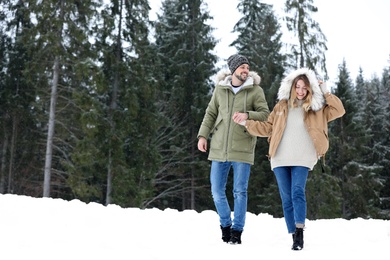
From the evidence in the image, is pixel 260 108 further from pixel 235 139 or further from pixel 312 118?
pixel 312 118

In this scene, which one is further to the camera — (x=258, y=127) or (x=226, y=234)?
(x=226, y=234)

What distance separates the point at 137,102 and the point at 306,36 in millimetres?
7767

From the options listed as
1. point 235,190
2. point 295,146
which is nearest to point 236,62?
point 295,146

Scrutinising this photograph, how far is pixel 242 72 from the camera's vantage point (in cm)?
513

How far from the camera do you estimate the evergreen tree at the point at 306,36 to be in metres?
19.8

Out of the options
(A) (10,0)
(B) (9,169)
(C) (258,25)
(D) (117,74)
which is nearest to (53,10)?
(D) (117,74)

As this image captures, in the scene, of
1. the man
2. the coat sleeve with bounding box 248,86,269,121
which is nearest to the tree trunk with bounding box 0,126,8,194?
the man

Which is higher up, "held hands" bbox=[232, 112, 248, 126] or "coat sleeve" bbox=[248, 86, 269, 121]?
"coat sleeve" bbox=[248, 86, 269, 121]

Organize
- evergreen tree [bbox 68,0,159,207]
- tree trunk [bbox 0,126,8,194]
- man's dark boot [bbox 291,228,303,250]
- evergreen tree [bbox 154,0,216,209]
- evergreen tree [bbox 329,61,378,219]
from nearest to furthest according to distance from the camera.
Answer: man's dark boot [bbox 291,228,303,250] < evergreen tree [bbox 68,0,159,207] < tree trunk [bbox 0,126,8,194] < evergreen tree [bbox 154,0,216,209] < evergreen tree [bbox 329,61,378,219]

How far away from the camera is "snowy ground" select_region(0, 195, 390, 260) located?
396cm

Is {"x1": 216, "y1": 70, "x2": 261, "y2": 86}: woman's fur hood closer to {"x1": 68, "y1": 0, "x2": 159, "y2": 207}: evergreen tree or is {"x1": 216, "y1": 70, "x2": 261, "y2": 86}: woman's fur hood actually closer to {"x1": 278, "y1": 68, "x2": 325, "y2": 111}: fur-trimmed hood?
{"x1": 278, "y1": 68, "x2": 325, "y2": 111}: fur-trimmed hood

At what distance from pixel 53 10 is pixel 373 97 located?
2696 centimetres

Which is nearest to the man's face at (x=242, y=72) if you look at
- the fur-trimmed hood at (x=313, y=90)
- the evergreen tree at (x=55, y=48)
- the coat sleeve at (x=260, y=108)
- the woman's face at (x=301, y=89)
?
the coat sleeve at (x=260, y=108)

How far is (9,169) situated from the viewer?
76.8 feet
